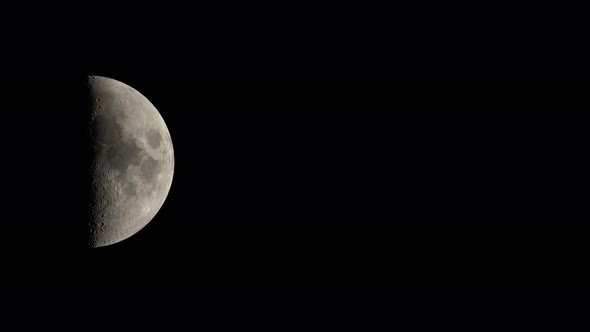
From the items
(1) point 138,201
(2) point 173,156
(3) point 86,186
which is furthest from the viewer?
(2) point 173,156

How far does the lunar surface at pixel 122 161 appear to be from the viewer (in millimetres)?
6141

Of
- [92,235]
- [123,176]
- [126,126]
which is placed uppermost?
[126,126]

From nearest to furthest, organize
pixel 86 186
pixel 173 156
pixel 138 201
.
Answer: pixel 86 186
pixel 138 201
pixel 173 156

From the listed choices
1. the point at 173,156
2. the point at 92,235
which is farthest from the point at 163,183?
the point at 92,235

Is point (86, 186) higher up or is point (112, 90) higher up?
point (112, 90)

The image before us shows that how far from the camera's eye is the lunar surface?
6.14 m

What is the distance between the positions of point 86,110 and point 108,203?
0.97 metres

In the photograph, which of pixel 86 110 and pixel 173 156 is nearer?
pixel 86 110

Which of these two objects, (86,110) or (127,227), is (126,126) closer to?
(86,110)

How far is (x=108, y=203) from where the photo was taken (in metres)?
6.27

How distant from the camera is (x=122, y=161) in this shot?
6180mm

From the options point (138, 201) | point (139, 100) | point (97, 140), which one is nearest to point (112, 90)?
point (139, 100)

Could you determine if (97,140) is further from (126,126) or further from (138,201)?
(138,201)

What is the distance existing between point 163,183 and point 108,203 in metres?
0.73
